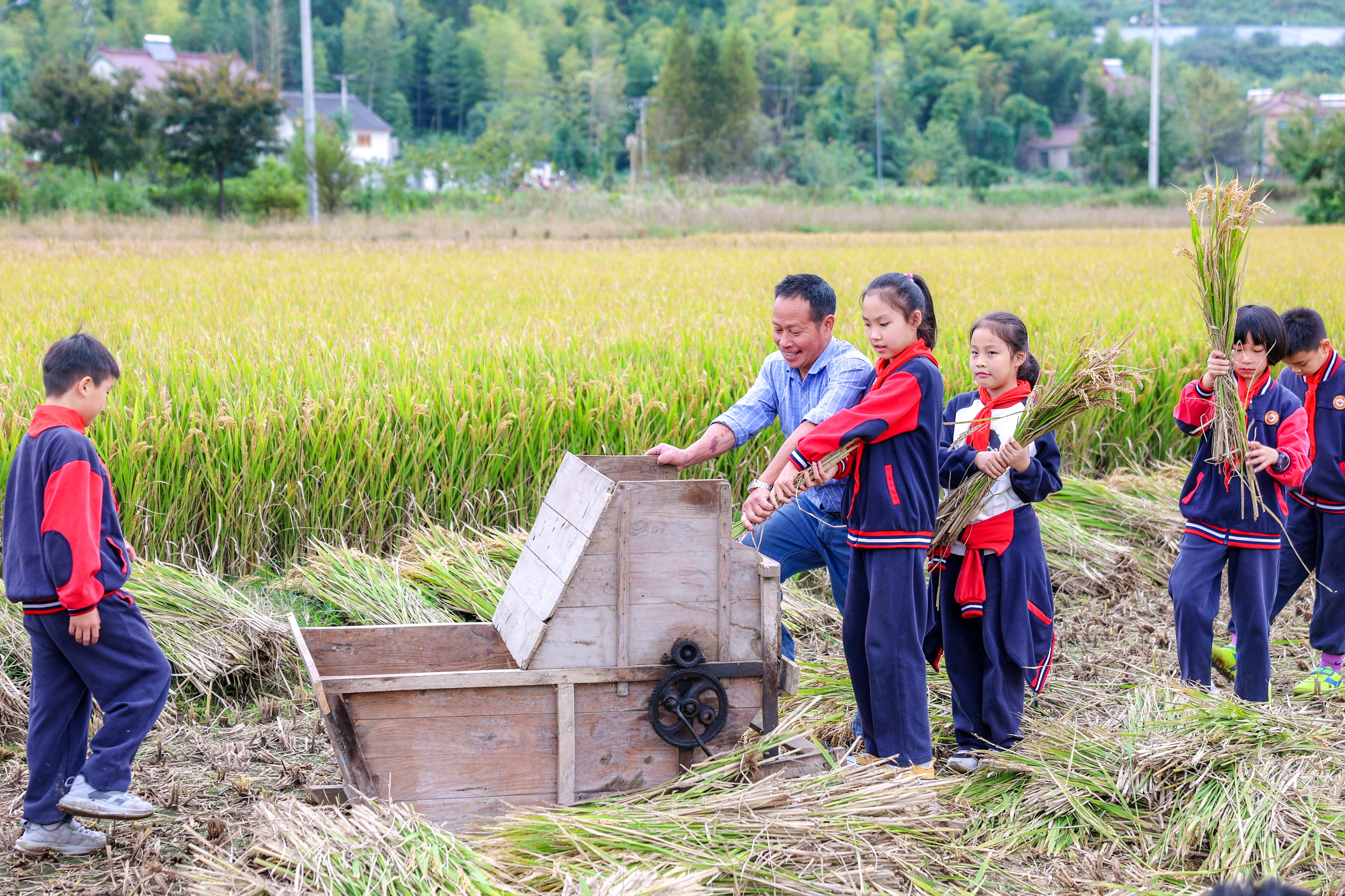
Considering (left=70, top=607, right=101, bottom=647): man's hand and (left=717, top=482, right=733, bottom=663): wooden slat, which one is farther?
(left=717, top=482, right=733, bottom=663): wooden slat

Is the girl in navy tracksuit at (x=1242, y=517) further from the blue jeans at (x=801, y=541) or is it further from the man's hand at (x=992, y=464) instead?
the blue jeans at (x=801, y=541)

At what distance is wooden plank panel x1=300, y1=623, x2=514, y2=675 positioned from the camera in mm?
3211

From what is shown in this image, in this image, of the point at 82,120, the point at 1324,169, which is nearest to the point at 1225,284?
the point at 82,120

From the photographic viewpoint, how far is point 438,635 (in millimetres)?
3287

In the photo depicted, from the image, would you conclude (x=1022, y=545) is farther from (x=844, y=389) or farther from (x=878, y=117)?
(x=878, y=117)

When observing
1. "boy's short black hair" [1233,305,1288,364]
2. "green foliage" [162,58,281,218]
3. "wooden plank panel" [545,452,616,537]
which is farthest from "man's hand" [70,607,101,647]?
"green foliage" [162,58,281,218]

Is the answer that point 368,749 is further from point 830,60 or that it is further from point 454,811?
point 830,60

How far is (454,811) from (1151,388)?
15.9 feet

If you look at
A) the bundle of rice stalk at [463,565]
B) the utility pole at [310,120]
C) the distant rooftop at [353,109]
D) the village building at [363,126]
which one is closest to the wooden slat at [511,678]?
the bundle of rice stalk at [463,565]

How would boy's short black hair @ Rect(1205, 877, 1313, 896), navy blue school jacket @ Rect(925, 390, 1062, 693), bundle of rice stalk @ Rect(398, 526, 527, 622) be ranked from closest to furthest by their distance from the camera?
1. boy's short black hair @ Rect(1205, 877, 1313, 896)
2. navy blue school jacket @ Rect(925, 390, 1062, 693)
3. bundle of rice stalk @ Rect(398, 526, 527, 622)

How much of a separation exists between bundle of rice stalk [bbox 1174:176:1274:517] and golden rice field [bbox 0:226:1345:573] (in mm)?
337

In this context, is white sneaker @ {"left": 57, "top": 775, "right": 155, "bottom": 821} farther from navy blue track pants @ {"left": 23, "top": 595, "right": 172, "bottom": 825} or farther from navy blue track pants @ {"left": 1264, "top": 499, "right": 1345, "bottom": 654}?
navy blue track pants @ {"left": 1264, "top": 499, "right": 1345, "bottom": 654}

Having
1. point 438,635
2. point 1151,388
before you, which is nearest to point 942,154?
point 1151,388

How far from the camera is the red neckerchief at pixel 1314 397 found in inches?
157
